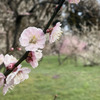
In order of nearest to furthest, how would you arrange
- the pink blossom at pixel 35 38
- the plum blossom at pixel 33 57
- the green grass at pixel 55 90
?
1. the pink blossom at pixel 35 38
2. the plum blossom at pixel 33 57
3. the green grass at pixel 55 90

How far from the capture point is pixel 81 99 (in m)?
4.80

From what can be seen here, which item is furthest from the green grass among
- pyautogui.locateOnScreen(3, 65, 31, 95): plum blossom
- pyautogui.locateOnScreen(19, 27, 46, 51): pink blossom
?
pyautogui.locateOnScreen(19, 27, 46, 51): pink blossom

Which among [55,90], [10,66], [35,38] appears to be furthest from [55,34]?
[55,90]

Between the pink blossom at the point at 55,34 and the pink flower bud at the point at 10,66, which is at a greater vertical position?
the pink blossom at the point at 55,34

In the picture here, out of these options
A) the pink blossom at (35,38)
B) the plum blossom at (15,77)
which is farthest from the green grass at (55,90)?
the pink blossom at (35,38)

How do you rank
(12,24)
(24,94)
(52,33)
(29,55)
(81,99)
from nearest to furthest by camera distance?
1. (52,33)
2. (29,55)
3. (81,99)
4. (24,94)
5. (12,24)

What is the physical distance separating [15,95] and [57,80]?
220cm

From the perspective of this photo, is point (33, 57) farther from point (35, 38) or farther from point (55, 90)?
point (55, 90)

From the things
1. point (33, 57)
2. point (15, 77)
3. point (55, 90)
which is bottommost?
point (55, 90)

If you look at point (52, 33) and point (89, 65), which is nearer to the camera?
point (52, 33)

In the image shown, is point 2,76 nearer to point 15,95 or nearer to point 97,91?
point 15,95

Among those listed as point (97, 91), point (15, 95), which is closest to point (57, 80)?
point (97, 91)

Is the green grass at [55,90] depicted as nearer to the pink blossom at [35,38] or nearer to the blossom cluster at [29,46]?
the blossom cluster at [29,46]

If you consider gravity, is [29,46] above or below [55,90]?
above
